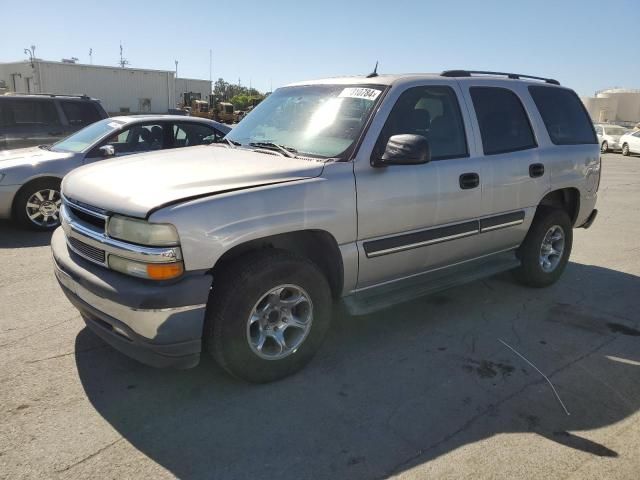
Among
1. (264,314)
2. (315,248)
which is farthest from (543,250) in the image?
(264,314)

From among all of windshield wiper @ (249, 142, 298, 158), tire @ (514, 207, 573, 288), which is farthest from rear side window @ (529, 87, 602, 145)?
windshield wiper @ (249, 142, 298, 158)

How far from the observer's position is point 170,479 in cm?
242

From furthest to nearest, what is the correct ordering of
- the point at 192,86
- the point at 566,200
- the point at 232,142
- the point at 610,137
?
the point at 192,86
the point at 610,137
the point at 566,200
the point at 232,142

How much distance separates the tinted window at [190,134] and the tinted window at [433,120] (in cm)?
434

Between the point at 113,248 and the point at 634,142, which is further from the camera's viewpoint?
the point at 634,142

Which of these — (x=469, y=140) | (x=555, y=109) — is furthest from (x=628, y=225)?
(x=469, y=140)

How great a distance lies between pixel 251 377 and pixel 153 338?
0.69 m

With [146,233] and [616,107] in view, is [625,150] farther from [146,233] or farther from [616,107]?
[616,107]

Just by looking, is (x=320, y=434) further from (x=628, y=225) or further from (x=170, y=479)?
(x=628, y=225)

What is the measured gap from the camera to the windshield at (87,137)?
23.4ft

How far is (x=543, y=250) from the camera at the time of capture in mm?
5156

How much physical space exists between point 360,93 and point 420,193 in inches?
33.5

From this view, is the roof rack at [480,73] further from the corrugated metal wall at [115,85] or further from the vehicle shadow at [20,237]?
the corrugated metal wall at [115,85]

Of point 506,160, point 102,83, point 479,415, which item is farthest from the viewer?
point 102,83
